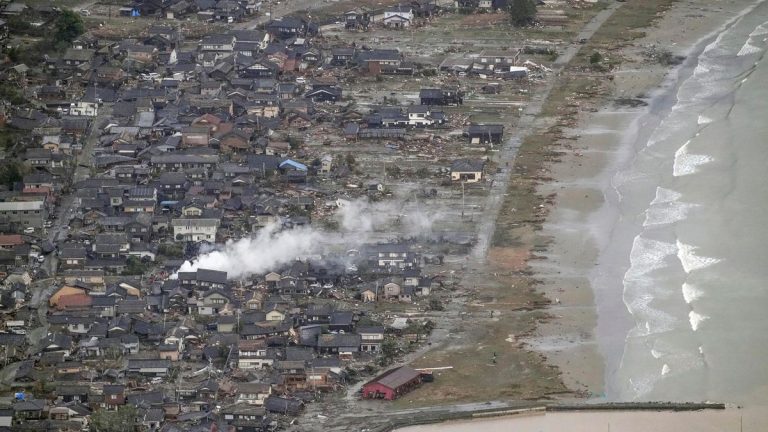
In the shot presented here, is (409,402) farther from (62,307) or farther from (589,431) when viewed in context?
(62,307)

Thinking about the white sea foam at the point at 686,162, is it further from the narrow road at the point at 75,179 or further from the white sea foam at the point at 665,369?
the narrow road at the point at 75,179

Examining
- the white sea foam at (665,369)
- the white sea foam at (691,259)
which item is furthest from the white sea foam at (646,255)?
the white sea foam at (665,369)

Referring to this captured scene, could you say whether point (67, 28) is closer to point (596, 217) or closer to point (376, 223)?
point (376, 223)

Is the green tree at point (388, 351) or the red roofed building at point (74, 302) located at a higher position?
the green tree at point (388, 351)

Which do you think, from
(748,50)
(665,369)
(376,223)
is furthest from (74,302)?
(748,50)

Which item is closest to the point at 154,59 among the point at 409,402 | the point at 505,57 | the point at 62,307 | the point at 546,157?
the point at 505,57

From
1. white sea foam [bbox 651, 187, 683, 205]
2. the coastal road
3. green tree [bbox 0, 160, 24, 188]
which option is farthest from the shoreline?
green tree [bbox 0, 160, 24, 188]

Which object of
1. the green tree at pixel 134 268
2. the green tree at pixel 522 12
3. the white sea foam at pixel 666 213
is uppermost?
the white sea foam at pixel 666 213

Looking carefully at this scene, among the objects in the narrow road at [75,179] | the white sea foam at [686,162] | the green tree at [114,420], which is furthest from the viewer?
the white sea foam at [686,162]
